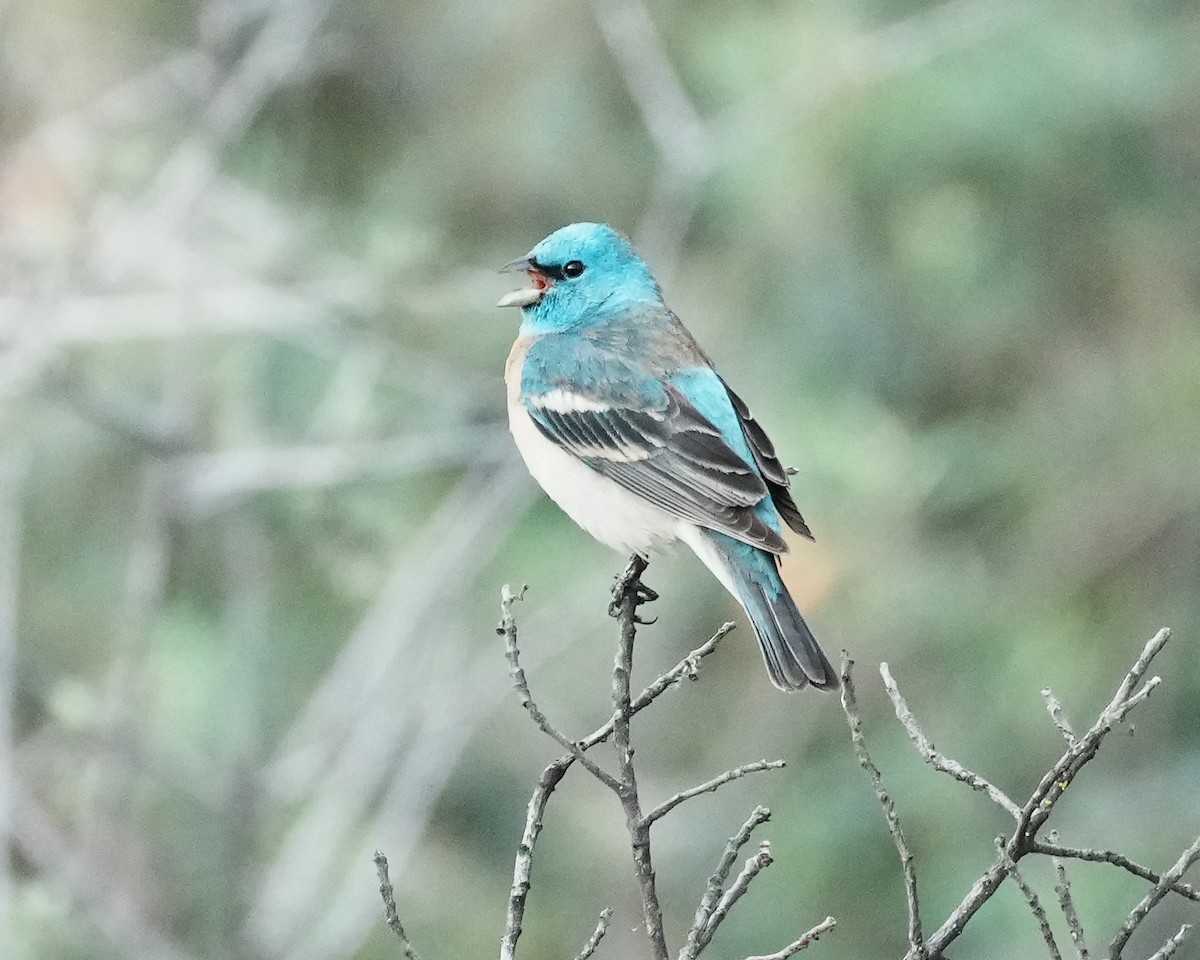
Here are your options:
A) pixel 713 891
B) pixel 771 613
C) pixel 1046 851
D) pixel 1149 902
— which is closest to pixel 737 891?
pixel 713 891

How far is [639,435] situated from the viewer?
357cm

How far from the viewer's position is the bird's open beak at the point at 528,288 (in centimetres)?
381

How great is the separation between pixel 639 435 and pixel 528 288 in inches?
21.6

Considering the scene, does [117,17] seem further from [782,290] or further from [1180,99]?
[1180,99]

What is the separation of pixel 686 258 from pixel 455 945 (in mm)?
2824

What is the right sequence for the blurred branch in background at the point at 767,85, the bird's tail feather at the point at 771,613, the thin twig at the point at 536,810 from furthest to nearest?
the blurred branch in background at the point at 767,85 → the bird's tail feather at the point at 771,613 → the thin twig at the point at 536,810

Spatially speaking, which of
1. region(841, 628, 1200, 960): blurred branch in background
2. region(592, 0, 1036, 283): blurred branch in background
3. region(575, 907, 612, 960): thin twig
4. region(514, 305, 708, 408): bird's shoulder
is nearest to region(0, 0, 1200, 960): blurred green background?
region(592, 0, 1036, 283): blurred branch in background

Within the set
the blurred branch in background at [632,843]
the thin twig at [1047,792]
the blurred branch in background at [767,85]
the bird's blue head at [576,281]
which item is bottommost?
the thin twig at [1047,792]

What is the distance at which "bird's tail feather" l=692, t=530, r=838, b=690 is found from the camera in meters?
3.12

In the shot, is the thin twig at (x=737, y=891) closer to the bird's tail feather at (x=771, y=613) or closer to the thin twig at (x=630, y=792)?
the thin twig at (x=630, y=792)

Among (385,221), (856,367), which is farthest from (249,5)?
(856,367)

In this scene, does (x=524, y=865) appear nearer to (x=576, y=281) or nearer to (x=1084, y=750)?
(x=1084, y=750)

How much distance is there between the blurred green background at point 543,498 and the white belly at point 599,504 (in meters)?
1.62

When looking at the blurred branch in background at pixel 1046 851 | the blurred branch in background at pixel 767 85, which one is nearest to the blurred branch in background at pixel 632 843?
the blurred branch in background at pixel 1046 851
